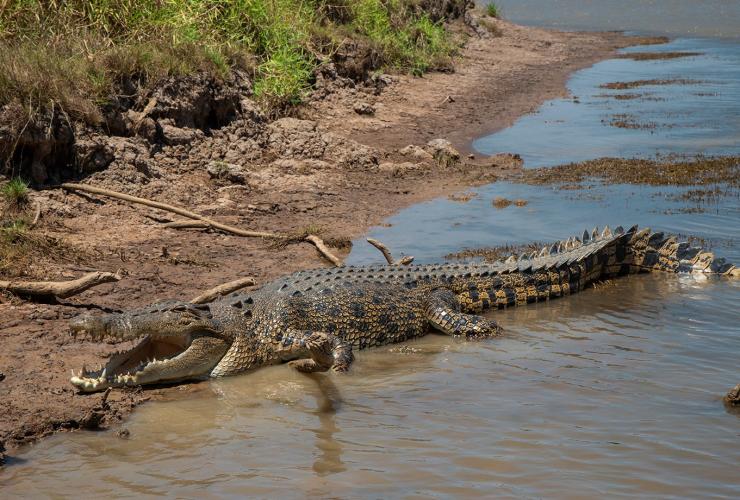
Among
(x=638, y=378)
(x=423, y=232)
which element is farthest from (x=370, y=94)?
(x=638, y=378)

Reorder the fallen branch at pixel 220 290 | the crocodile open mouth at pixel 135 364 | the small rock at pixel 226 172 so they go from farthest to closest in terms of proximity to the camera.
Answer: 1. the small rock at pixel 226 172
2. the fallen branch at pixel 220 290
3. the crocodile open mouth at pixel 135 364

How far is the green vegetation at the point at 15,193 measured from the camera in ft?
26.4

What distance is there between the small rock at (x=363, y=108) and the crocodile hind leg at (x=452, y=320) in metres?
8.07

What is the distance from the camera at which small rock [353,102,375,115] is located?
47.5 ft

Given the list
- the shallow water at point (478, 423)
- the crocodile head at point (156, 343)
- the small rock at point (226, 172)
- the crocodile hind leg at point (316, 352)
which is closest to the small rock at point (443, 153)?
the small rock at point (226, 172)

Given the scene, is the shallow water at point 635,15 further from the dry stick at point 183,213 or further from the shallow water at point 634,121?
the dry stick at point 183,213

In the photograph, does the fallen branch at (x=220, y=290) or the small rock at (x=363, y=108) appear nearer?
the fallen branch at (x=220, y=290)

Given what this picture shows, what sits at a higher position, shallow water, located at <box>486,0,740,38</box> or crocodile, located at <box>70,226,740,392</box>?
shallow water, located at <box>486,0,740,38</box>

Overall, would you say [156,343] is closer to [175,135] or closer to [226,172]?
[226,172]

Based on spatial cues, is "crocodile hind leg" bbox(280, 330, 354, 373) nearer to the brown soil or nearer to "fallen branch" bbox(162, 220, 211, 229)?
the brown soil

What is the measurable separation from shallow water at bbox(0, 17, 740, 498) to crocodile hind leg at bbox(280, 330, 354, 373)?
0.12 m

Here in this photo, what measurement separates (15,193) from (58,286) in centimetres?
218

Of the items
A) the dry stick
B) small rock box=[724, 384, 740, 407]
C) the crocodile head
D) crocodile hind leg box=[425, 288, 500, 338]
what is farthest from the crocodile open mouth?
small rock box=[724, 384, 740, 407]

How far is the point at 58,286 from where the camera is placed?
6.30 meters
